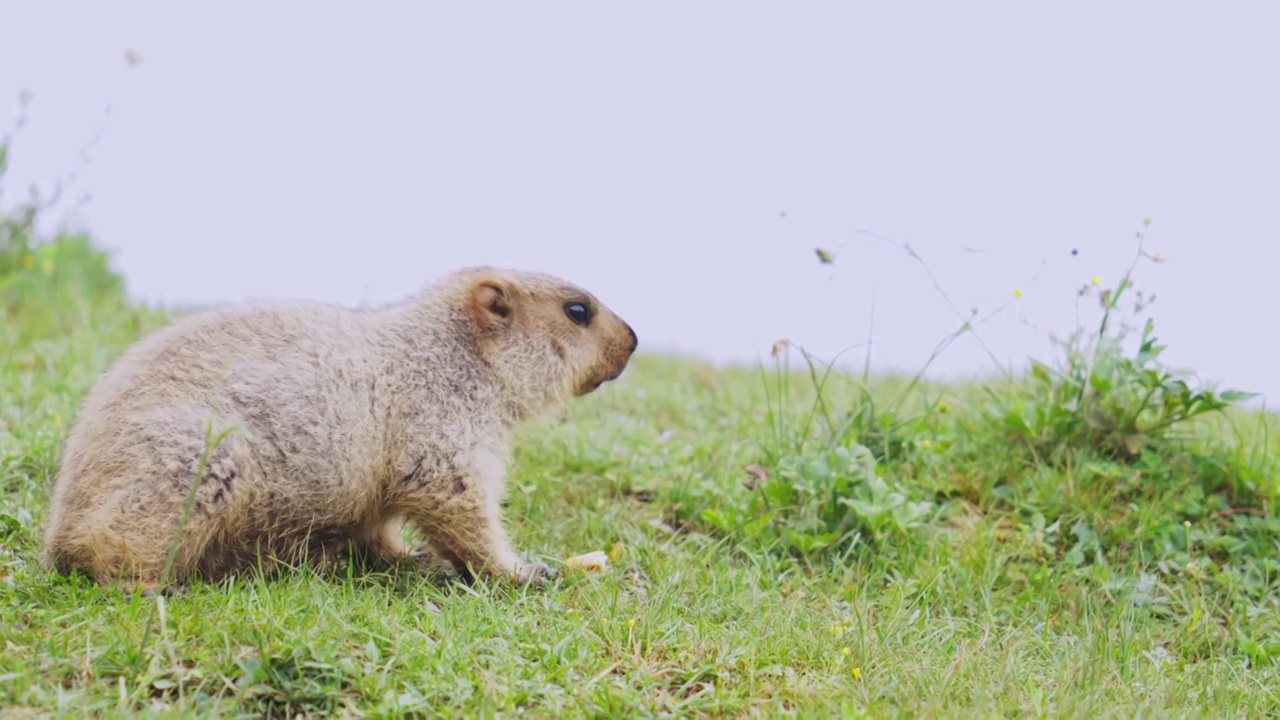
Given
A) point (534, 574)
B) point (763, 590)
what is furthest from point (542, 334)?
point (763, 590)

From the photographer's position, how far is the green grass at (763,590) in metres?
3.10

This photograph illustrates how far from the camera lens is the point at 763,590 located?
14.2 feet

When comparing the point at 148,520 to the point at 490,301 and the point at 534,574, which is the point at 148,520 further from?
the point at 490,301

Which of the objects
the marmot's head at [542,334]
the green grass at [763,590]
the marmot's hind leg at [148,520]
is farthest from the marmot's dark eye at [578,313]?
the marmot's hind leg at [148,520]

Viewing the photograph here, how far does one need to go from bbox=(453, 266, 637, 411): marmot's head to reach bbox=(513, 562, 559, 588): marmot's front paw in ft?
2.23

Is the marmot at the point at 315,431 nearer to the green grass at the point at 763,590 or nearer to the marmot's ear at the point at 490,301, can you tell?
the marmot's ear at the point at 490,301

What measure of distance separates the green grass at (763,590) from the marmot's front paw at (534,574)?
68 millimetres

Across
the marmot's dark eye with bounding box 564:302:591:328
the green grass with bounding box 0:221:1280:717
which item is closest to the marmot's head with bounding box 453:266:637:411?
the marmot's dark eye with bounding box 564:302:591:328

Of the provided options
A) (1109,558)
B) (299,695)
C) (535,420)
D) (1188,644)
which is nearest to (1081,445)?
(1109,558)

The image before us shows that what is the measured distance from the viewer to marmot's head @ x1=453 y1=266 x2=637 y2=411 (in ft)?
14.4

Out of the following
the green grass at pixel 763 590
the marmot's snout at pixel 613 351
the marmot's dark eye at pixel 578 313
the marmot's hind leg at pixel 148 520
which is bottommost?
the green grass at pixel 763 590

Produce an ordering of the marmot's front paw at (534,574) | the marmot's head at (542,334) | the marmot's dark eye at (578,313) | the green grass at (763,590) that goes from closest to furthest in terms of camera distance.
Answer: the green grass at (763,590), the marmot's front paw at (534,574), the marmot's head at (542,334), the marmot's dark eye at (578,313)

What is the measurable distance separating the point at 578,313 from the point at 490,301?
0.36 meters

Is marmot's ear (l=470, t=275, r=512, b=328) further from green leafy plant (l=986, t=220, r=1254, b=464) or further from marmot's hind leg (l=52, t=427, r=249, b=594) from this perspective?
green leafy plant (l=986, t=220, r=1254, b=464)
